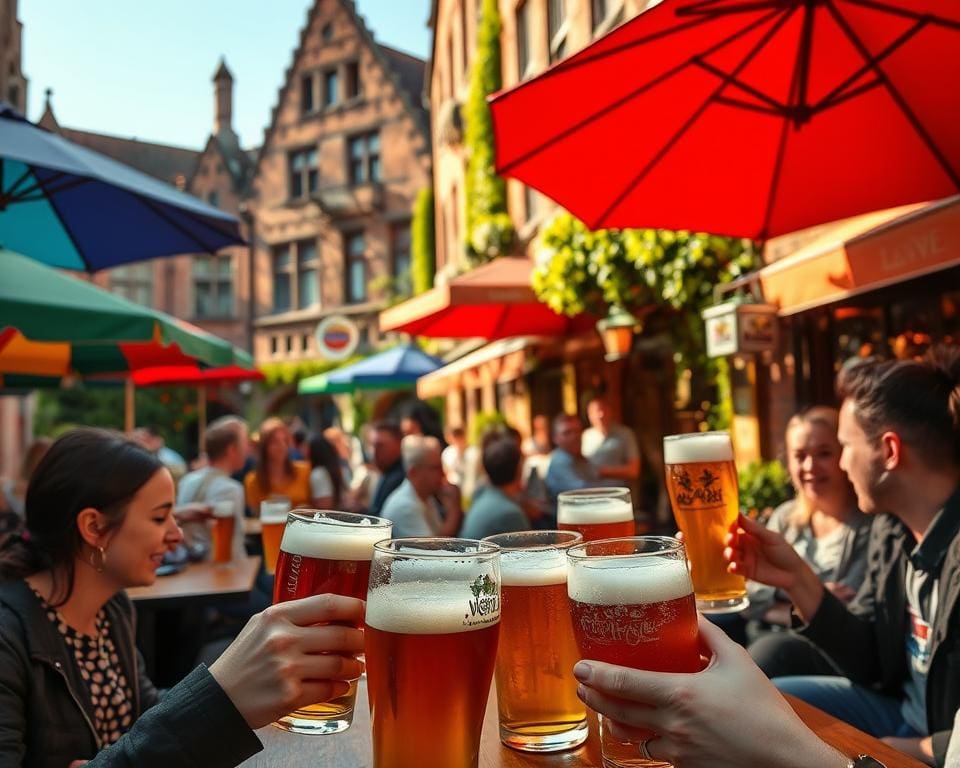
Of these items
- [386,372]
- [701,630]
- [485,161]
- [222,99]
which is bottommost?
[701,630]

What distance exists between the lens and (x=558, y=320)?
7.08 m

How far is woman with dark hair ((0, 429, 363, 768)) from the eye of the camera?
0.81 meters

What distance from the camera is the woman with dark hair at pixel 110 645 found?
0.81 meters

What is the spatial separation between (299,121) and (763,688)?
2275 centimetres

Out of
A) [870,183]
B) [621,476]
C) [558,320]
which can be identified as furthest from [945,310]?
[558,320]

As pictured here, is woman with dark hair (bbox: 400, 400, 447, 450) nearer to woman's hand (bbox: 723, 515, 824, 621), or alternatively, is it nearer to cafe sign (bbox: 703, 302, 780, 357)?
cafe sign (bbox: 703, 302, 780, 357)

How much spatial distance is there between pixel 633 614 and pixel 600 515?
0.52 metres

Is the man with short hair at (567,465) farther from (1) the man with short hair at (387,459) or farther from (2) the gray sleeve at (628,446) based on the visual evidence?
(1) the man with short hair at (387,459)

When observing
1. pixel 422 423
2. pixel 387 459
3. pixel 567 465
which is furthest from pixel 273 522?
pixel 422 423

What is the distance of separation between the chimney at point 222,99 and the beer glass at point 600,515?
27118 mm

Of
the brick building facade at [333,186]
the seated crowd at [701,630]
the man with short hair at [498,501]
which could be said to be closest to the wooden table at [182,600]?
the man with short hair at [498,501]

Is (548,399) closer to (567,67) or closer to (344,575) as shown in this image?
(567,67)

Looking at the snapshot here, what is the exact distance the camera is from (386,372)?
926 centimetres

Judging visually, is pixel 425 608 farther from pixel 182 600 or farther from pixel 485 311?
pixel 485 311
